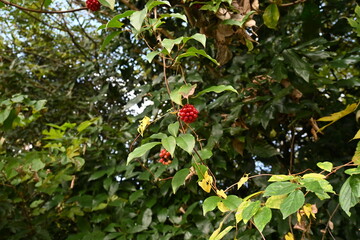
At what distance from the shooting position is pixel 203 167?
1.04m

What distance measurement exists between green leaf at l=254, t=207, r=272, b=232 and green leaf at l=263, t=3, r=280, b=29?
0.85 metres

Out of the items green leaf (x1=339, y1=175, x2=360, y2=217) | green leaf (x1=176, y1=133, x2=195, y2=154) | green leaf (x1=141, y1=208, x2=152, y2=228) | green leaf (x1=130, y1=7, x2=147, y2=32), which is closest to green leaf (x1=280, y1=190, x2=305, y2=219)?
green leaf (x1=339, y1=175, x2=360, y2=217)

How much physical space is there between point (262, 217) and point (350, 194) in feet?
0.68

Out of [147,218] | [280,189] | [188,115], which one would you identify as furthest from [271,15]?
[147,218]

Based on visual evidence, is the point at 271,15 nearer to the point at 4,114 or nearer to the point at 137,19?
the point at 137,19

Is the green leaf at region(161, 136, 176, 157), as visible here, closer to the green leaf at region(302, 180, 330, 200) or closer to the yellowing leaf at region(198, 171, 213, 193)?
the yellowing leaf at region(198, 171, 213, 193)

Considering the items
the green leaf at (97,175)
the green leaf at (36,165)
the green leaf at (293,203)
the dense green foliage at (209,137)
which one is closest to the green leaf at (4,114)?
the dense green foliage at (209,137)

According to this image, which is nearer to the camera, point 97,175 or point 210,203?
point 210,203

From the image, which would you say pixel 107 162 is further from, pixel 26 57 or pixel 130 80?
pixel 26 57

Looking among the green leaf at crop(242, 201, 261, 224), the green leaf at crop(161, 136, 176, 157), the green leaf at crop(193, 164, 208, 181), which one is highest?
the green leaf at crop(161, 136, 176, 157)

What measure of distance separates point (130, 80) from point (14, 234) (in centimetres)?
96

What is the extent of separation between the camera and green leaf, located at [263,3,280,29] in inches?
54.4

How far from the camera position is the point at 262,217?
2.54 feet

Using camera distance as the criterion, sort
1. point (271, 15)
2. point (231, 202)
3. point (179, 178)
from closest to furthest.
Result: point (231, 202)
point (179, 178)
point (271, 15)
